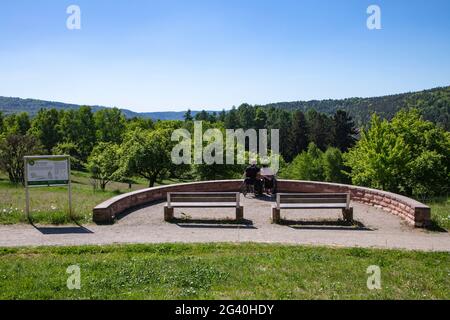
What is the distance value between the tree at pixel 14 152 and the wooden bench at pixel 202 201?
1157 inches

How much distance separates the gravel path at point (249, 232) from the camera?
8141 mm

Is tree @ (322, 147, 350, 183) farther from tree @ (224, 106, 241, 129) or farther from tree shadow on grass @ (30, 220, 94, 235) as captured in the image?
tree @ (224, 106, 241, 129)

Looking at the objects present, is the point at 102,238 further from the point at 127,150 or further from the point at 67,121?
the point at 67,121

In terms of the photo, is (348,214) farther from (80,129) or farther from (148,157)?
(80,129)

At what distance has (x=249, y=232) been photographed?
29.7ft

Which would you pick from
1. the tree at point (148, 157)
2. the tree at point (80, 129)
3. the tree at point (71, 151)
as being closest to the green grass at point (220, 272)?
the tree at point (148, 157)

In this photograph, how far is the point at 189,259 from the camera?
6.71 metres

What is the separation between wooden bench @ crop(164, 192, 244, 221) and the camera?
10148mm

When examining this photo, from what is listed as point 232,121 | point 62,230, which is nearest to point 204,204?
point 62,230

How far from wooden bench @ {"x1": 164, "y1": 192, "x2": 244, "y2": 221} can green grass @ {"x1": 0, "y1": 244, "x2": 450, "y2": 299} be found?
248 centimetres

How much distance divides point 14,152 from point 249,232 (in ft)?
106

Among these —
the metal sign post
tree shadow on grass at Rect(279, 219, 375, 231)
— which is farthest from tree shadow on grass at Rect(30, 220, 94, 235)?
tree shadow on grass at Rect(279, 219, 375, 231)

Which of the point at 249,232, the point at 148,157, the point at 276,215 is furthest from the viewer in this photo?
the point at 148,157
